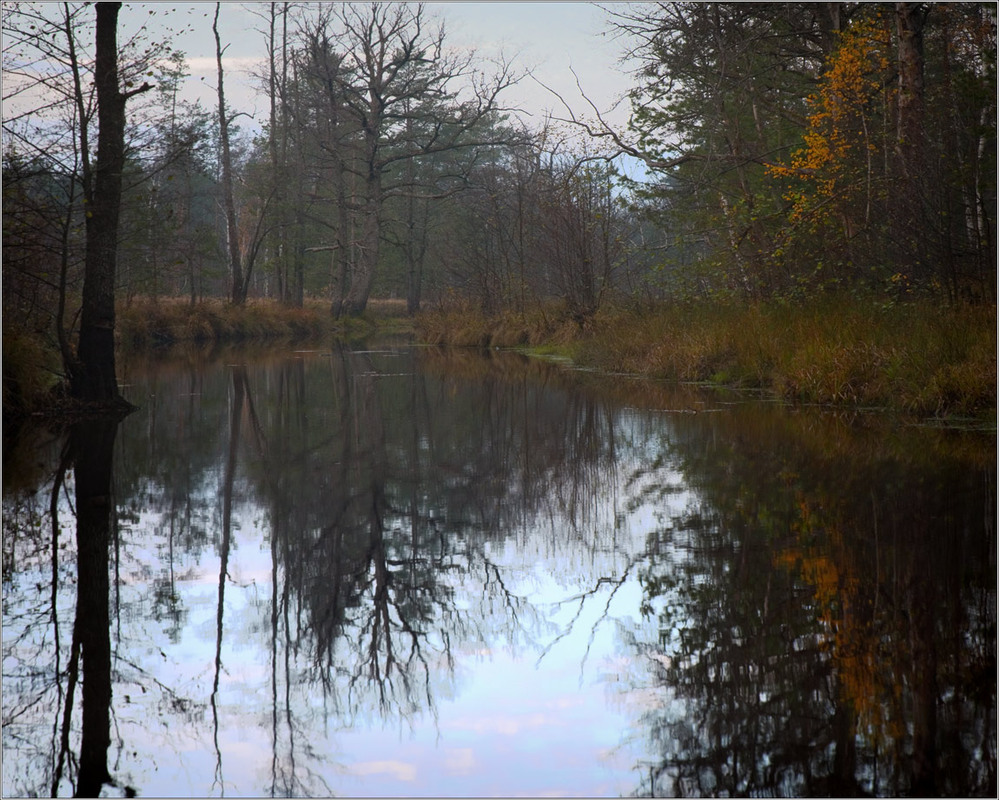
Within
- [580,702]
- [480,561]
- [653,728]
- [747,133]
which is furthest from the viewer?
[747,133]

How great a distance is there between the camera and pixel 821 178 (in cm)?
1468

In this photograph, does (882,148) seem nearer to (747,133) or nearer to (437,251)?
(747,133)

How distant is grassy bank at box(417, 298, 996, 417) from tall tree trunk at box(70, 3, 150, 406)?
315 inches

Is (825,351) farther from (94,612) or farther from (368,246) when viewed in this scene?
(368,246)

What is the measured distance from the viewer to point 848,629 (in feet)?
12.4

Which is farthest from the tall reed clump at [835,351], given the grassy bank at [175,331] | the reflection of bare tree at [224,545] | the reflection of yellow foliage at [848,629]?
the grassy bank at [175,331]

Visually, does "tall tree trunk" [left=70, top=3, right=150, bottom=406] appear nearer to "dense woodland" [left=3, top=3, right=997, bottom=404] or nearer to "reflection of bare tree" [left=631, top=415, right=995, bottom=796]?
"dense woodland" [left=3, top=3, right=997, bottom=404]

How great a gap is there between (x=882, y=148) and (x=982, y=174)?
230 cm

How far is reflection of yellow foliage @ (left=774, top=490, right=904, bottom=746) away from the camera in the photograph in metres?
3.05

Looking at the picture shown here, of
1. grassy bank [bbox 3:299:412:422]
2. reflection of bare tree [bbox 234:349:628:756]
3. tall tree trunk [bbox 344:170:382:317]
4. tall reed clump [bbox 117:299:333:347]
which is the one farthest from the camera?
tall tree trunk [bbox 344:170:382:317]

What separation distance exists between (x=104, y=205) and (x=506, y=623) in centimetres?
887

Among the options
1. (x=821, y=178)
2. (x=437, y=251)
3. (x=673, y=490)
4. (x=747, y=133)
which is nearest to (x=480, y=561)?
(x=673, y=490)

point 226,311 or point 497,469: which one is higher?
point 226,311

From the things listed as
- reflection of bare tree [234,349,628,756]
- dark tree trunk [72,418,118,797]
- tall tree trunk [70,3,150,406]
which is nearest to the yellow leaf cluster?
reflection of bare tree [234,349,628,756]
